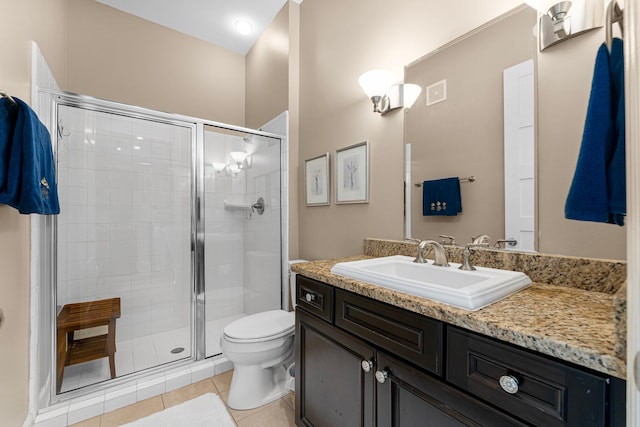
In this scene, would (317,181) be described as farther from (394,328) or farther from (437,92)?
(394,328)

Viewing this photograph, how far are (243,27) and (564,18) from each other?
2.63 metres

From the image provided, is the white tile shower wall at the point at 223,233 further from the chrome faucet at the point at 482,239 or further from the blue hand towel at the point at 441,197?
the chrome faucet at the point at 482,239

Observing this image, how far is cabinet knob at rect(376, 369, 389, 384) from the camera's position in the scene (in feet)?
3.04

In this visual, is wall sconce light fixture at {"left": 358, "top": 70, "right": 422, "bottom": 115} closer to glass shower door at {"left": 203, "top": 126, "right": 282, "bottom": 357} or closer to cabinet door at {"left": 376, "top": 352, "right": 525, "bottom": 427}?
glass shower door at {"left": 203, "top": 126, "right": 282, "bottom": 357}

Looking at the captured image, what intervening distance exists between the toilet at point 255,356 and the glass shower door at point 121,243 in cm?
66

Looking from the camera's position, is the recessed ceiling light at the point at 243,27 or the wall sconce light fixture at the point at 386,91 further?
the recessed ceiling light at the point at 243,27

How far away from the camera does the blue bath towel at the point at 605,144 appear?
2.06 ft

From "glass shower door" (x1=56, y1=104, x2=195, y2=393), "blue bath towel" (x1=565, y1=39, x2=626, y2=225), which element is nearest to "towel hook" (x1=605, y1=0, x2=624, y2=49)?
"blue bath towel" (x1=565, y1=39, x2=626, y2=225)

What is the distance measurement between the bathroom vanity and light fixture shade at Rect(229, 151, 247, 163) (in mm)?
1665

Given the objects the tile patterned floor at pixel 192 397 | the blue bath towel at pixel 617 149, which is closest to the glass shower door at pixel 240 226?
the tile patterned floor at pixel 192 397

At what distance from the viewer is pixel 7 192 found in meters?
1.08

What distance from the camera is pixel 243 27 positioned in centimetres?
275

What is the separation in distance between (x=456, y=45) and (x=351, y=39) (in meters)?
0.84

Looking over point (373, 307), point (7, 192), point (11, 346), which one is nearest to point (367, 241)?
point (373, 307)
